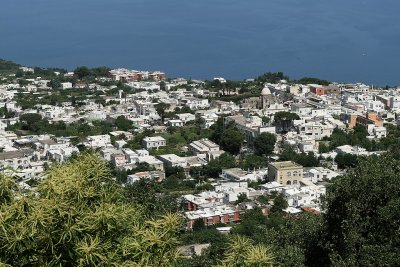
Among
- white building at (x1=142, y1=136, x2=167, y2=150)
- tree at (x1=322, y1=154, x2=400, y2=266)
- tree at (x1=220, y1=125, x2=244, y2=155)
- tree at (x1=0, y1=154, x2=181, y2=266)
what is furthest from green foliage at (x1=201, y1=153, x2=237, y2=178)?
tree at (x1=0, y1=154, x2=181, y2=266)

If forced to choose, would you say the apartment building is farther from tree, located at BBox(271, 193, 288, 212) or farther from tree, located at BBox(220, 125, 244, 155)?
tree, located at BBox(220, 125, 244, 155)

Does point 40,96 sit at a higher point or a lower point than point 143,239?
lower

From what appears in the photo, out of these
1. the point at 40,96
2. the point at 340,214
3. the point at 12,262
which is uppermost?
the point at 12,262

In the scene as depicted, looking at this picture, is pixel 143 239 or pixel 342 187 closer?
pixel 143 239

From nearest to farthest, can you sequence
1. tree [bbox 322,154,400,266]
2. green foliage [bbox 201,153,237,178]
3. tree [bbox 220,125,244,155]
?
tree [bbox 322,154,400,266] → green foliage [bbox 201,153,237,178] → tree [bbox 220,125,244,155]

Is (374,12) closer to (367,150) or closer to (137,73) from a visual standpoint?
(137,73)

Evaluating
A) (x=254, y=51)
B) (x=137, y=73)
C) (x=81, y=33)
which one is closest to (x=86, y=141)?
(x=137, y=73)

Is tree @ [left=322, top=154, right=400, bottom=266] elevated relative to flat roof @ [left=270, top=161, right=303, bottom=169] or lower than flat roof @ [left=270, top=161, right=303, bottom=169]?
elevated
